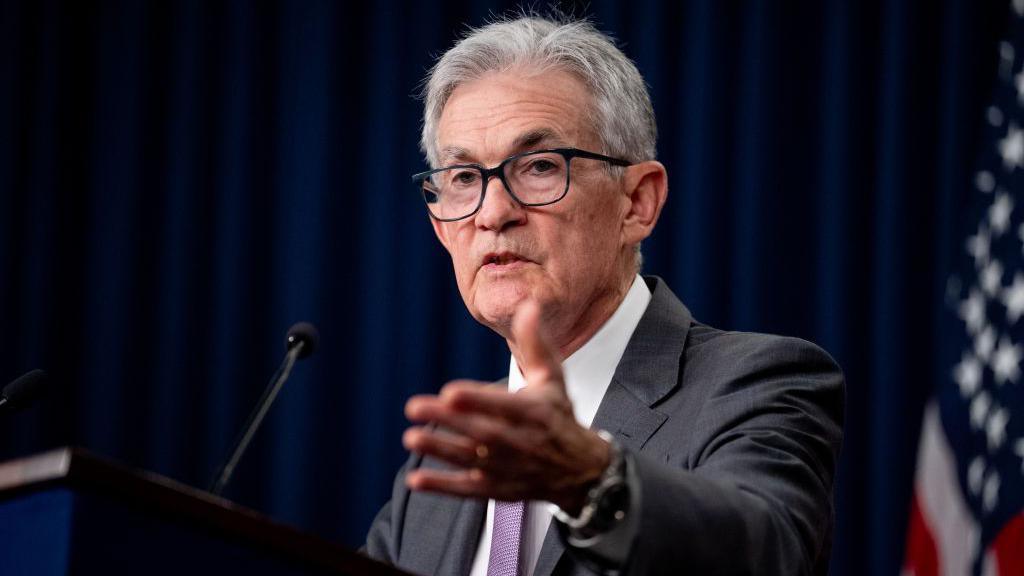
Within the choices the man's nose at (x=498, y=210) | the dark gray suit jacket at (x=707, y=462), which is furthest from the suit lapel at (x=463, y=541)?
the man's nose at (x=498, y=210)

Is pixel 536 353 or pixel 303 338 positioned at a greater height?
pixel 536 353

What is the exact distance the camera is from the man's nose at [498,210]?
206cm

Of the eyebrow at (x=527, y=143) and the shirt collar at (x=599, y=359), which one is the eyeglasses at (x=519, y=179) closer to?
the eyebrow at (x=527, y=143)

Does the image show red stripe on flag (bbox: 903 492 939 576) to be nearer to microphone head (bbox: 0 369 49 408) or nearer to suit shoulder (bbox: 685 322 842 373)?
suit shoulder (bbox: 685 322 842 373)

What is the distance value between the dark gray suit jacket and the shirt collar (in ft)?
0.17

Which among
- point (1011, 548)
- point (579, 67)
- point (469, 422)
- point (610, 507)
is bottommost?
point (1011, 548)

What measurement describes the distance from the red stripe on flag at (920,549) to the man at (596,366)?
53.7 inches

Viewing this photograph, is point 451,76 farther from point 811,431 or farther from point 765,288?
point 765,288

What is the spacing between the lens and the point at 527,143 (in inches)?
83.4

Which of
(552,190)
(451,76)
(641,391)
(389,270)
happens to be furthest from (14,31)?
(641,391)

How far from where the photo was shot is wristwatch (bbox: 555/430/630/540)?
42.1 inches

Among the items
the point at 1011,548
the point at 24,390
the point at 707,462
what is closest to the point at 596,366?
the point at 707,462

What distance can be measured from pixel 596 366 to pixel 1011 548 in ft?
4.66

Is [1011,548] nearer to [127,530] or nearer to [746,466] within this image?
[746,466]
